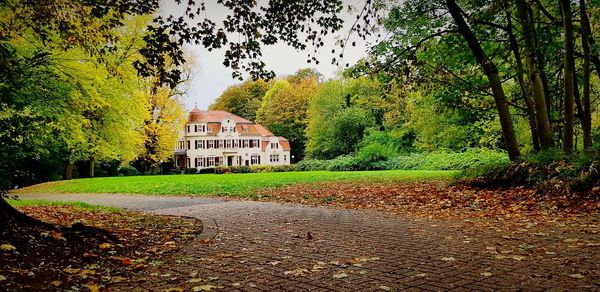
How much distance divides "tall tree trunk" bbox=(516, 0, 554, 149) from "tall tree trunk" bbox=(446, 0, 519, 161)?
2.64 feet

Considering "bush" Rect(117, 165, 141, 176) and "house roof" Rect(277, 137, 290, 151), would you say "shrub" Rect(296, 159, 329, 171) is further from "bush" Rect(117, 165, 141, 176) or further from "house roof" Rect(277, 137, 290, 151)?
"house roof" Rect(277, 137, 290, 151)

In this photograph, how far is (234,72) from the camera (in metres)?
7.04

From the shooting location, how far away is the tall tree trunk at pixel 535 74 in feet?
39.8

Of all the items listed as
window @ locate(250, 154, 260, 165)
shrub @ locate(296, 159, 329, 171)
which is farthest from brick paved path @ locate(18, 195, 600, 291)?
window @ locate(250, 154, 260, 165)

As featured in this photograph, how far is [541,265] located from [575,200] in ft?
17.5

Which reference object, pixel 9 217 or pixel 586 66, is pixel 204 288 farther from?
pixel 586 66

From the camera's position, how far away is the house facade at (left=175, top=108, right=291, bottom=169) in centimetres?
6544

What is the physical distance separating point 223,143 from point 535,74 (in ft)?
192

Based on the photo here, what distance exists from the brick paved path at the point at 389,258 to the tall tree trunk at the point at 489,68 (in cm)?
622

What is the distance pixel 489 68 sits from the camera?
1278 cm

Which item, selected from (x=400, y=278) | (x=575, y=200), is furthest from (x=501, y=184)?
(x=400, y=278)

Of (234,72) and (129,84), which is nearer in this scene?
(234,72)

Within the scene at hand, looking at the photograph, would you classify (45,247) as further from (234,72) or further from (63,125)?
(63,125)

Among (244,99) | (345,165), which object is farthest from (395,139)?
(244,99)
